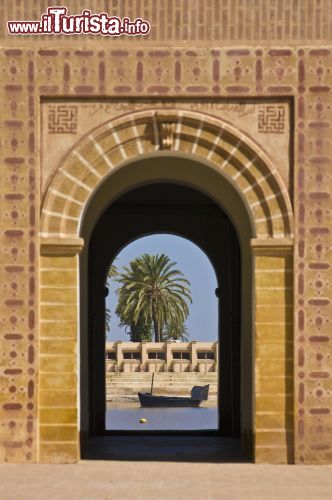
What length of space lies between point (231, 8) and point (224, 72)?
78cm

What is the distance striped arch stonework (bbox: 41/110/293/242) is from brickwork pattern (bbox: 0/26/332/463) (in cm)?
24

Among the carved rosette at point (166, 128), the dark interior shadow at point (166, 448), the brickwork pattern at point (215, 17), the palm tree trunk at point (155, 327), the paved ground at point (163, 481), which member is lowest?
the dark interior shadow at point (166, 448)

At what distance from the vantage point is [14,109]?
1323 cm

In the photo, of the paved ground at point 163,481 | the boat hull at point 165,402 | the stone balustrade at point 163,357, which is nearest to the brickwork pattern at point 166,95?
the paved ground at point 163,481

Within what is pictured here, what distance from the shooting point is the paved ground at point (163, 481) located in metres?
10.7

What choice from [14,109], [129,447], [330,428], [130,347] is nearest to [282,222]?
[330,428]

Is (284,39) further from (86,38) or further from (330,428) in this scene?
(330,428)

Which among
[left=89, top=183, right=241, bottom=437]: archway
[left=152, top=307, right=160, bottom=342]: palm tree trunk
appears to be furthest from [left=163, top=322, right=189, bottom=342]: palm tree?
[left=89, top=183, right=241, bottom=437]: archway

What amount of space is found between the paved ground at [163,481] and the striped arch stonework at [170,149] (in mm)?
2696

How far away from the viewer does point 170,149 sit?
1340cm

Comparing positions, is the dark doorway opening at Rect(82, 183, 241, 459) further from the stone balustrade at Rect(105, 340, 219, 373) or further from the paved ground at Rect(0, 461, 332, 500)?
the stone balustrade at Rect(105, 340, 219, 373)

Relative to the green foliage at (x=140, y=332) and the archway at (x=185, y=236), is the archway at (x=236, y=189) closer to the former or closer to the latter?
the archway at (x=185, y=236)

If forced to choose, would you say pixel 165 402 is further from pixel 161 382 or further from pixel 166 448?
pixel 166 448

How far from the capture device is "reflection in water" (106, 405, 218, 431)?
2612cm
